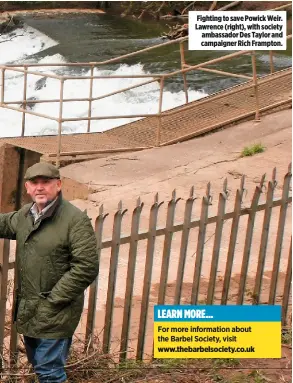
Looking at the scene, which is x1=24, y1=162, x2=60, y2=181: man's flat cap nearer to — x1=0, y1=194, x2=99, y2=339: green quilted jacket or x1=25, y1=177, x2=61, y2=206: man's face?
x1=25, y1=177, x2=61, y2=206: man's face

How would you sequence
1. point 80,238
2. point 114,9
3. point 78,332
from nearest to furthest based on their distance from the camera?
point 80,238
point 78,332
point 114,9

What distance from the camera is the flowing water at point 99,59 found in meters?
17.5

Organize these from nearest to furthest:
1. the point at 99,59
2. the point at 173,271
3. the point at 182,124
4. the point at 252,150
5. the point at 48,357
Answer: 1. the point at 48,357
2. the point at 173,271
3. the point at 252,150
4. the point at 182,124
5. the point at 99,59

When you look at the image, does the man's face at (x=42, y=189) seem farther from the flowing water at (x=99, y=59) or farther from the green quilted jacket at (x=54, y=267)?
the flowing water at (x=99, y=59)

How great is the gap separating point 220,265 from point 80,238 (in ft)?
9.45

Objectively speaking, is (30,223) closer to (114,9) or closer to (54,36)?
(54,36)

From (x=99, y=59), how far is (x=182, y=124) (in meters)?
8.36

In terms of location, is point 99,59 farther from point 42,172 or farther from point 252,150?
point 42,172

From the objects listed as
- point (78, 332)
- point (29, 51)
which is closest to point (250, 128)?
point (78, 332)

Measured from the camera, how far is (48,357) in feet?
16.4

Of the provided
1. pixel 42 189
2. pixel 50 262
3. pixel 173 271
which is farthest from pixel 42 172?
pixel 173 271

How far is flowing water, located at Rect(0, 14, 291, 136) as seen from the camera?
17.5 m

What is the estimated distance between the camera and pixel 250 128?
12406 millimetres

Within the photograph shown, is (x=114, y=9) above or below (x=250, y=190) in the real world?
above
